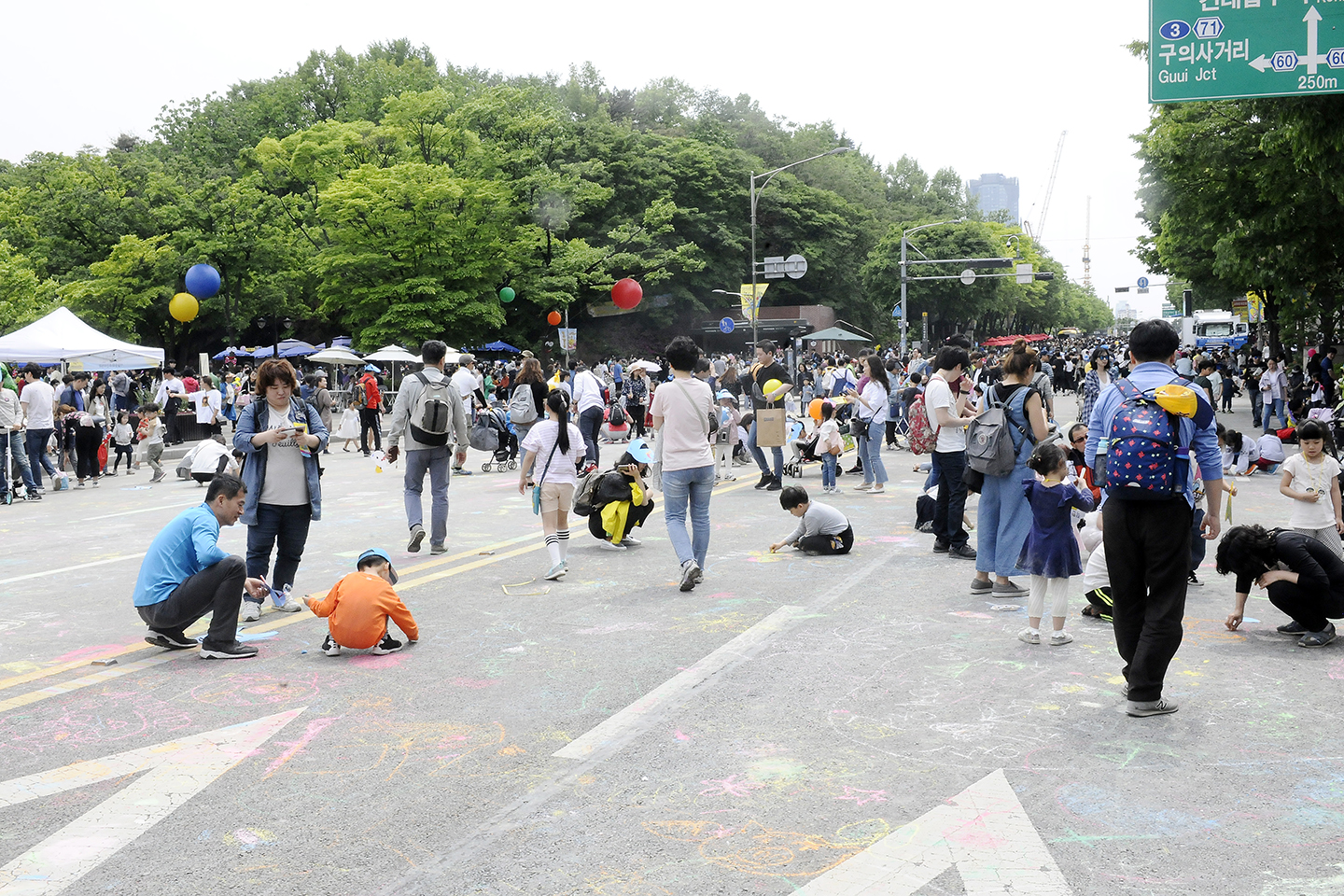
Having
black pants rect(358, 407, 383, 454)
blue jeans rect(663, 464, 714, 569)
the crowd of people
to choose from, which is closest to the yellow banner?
black pants rect(358, 407, 383, 454)

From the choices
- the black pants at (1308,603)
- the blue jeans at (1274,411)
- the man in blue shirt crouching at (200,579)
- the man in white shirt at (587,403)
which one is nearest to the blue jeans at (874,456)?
the man in white shirt at (587,403)

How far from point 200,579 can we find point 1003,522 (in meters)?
5.23

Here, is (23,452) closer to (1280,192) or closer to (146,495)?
(146,495)

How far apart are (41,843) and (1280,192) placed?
21462 mm

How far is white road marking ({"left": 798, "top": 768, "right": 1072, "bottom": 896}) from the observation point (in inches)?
139

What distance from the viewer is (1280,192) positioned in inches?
785

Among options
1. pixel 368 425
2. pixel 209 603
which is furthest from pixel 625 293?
pixel 209 603

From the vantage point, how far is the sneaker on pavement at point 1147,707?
5.20 metres

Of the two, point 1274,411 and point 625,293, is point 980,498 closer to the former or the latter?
point 1274,411

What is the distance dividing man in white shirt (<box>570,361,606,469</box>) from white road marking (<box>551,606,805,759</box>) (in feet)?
21.4

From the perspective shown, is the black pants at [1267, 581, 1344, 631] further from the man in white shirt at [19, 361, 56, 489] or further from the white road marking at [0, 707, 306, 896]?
the man in white shirt at [19, 361, 56, 489]

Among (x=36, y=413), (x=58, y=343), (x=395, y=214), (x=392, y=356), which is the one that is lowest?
(x=36, y=413)

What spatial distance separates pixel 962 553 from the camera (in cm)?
959

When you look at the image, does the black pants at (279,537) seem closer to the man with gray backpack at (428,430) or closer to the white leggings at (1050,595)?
the man with gray backpack at (428,430)
